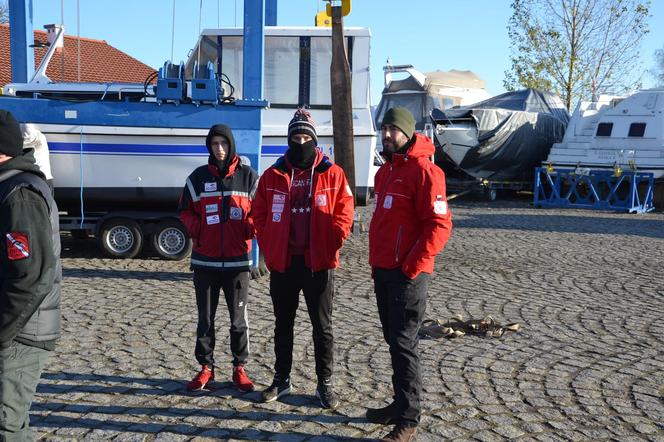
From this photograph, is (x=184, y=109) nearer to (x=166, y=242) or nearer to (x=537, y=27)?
(x=166, y=242)

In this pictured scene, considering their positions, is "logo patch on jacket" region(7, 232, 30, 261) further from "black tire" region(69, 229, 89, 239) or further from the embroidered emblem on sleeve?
"black tire" region(69, 229, 89, 239)

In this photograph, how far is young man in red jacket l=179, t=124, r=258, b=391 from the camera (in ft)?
16.7

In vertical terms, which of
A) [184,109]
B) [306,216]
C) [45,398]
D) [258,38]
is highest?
[258,38]

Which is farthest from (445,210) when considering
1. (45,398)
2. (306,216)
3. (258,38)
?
(258,38)

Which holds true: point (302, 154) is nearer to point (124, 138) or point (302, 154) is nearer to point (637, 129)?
point (124, 138)

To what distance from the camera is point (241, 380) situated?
5.05 meters

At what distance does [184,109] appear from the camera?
900 cm

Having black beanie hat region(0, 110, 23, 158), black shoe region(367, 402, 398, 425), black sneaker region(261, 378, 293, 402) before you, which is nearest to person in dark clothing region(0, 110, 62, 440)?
black beanie hat region(0, 110, 23, 158)

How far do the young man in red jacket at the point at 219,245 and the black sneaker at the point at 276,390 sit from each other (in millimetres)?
187

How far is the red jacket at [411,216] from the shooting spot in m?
4.16

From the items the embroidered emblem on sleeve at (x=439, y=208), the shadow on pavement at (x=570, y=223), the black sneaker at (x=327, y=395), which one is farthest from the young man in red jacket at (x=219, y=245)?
the shadow on pavement at (x=570, y=223)

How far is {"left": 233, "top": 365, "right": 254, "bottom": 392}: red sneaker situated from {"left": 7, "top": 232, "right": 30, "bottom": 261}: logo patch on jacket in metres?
2.27

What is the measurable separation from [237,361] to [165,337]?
4.66ft

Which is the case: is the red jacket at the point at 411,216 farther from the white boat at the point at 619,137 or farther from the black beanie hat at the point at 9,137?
the white boat at the point at 619,137
